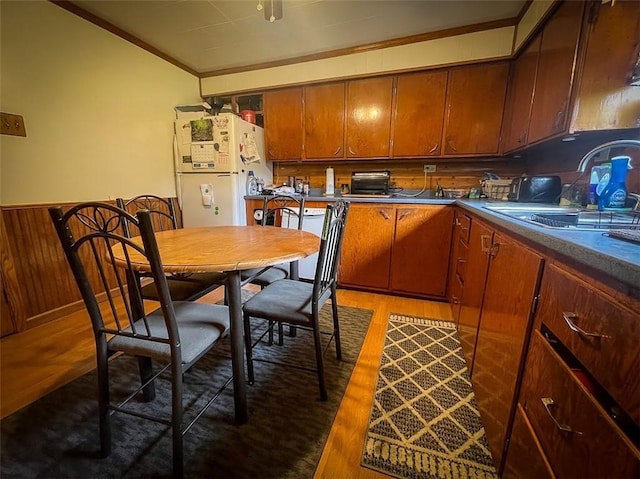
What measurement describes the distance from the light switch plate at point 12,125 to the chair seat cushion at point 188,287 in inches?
57.9

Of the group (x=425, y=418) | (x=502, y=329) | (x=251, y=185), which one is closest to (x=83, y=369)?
(x=425, y=418)

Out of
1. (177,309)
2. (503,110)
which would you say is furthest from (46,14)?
(503,110)

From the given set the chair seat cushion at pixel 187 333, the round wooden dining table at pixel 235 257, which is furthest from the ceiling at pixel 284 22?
the chair seat cushion at pixel 187 333

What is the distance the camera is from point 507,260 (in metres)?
1.07

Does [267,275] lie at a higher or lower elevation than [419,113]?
lower

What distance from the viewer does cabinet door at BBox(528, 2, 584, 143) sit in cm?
143

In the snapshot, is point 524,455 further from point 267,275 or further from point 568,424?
point 267,275

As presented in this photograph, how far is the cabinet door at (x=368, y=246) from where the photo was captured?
2.51 m

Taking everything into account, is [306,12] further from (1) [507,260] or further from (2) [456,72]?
(1) [507,260]

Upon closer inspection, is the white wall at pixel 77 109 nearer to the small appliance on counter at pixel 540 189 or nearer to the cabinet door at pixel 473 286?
the cabinet door at pixel 473 286

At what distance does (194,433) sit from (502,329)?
52.2 inches

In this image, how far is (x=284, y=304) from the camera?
53.8 inches

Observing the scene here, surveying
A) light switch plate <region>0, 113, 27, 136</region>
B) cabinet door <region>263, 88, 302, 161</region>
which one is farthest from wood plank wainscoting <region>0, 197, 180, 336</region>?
cabinet door <region>263, 88, 302, 161</region>

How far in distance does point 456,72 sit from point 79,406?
11.5 ft
